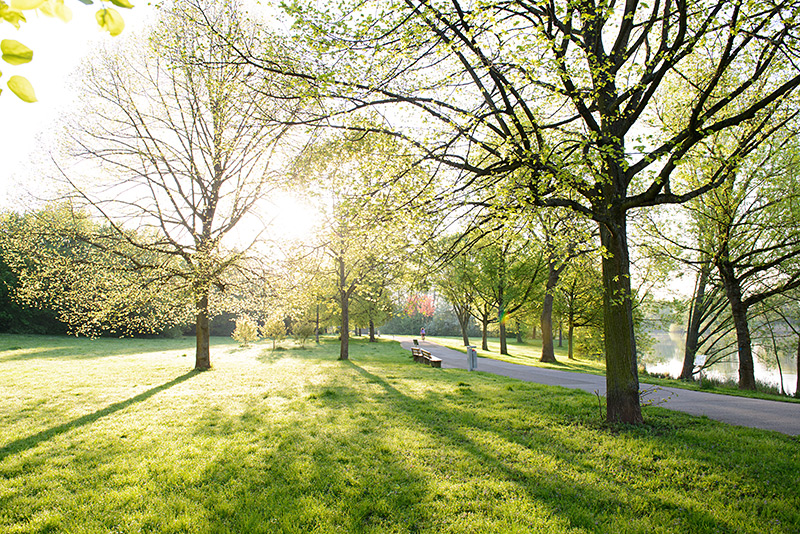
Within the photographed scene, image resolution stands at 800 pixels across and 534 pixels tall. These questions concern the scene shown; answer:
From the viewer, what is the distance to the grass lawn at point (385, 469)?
3.90 m

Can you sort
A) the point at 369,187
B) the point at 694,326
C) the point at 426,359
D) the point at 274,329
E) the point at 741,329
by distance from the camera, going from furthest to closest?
the point at 274,329, the point at 694,326, the point at 426,359, the point at 741,329, the point at 369,187

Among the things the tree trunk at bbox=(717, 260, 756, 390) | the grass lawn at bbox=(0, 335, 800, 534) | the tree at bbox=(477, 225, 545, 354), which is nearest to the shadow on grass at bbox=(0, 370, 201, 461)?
the grass lawn at bbox=(0, 335, 800, 534)

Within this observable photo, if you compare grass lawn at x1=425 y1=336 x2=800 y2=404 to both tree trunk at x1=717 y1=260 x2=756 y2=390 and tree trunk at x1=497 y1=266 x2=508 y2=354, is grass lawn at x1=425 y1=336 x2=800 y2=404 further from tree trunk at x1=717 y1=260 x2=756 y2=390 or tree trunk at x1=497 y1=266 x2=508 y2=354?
tree trunk at x1=497 y1=266 x2=508 y2=354

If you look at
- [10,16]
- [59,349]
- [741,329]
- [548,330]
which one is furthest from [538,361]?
[59,349]

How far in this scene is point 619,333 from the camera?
6.87m

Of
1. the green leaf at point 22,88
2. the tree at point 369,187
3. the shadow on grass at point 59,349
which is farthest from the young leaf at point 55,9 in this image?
the shadow on grass at point 59,349

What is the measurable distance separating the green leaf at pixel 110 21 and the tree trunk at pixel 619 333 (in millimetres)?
7304

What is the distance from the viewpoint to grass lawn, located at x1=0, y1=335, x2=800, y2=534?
390 centimetres

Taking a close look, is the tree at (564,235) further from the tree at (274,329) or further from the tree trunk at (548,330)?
the tree at (274,329)

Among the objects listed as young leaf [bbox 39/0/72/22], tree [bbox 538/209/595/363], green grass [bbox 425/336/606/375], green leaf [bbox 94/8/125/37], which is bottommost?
green grass [bbox 425/336/606/375]

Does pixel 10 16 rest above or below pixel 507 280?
below

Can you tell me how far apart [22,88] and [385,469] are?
17.5 feet

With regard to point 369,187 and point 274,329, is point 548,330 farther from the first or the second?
point 274,329

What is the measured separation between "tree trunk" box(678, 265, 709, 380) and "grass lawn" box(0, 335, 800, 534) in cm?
1386
